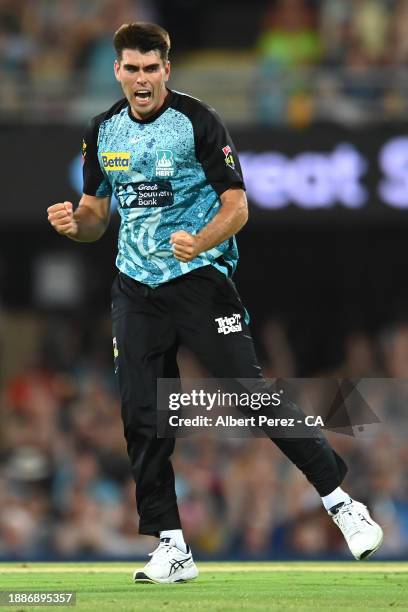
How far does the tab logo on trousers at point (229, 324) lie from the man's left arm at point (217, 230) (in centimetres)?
38

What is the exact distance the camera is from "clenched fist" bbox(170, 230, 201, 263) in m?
6.02

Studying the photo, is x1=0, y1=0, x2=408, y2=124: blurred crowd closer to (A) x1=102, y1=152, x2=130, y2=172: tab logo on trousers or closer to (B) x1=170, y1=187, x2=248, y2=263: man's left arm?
(A) x1=102, y1=152, x2=130, y2=172: tab logo on trousers

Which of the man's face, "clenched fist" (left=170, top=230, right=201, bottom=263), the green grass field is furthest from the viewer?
the man's face

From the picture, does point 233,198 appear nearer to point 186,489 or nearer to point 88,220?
point 88,220

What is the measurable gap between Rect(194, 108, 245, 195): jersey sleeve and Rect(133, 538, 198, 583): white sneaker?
4.86ft

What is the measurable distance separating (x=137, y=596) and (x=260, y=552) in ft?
16.4

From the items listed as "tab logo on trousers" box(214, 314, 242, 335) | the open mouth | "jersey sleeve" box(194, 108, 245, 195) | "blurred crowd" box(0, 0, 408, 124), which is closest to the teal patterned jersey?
"jersey sleeve" box(194, 108, 245, 195)

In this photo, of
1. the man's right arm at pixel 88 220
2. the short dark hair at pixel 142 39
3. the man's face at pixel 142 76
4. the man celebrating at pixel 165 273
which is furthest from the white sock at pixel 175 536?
the short dark hair at pixel 142 39

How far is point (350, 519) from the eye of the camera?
6.40 metres

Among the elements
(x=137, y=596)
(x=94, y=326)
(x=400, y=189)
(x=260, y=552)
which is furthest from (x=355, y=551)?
(x=94, y=326)

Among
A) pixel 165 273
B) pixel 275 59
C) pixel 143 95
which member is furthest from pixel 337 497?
pixel 275 59

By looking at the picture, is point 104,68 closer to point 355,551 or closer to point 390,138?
point 390,138

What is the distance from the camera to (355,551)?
20.8ft

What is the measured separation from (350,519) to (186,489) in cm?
502
